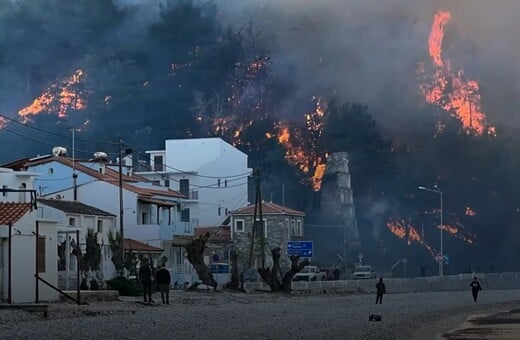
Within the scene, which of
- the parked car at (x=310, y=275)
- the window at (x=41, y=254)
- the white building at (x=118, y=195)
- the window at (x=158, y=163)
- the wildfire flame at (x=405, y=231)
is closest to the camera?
the window at (x=41, y=254)

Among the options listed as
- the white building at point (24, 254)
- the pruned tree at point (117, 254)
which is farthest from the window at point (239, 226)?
the white building at point (24, 254)

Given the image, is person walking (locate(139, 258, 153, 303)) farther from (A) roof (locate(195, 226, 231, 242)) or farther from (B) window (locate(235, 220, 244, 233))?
(B) window (locate(235, 220, 244, 233))

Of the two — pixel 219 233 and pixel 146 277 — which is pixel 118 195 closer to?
pixel 219 233

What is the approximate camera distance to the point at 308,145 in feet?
482

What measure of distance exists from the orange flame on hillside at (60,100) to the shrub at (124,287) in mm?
103108

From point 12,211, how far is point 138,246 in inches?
1352

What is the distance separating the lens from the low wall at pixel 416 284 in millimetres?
81062

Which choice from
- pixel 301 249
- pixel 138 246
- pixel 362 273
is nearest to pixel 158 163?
pixel 362 273

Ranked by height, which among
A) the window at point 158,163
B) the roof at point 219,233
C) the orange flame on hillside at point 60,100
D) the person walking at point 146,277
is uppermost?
the orange flame on hillside at point 60,100

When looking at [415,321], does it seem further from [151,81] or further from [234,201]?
[151,81]

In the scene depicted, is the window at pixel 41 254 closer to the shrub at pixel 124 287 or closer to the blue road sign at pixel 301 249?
the shrub at pixel 124 287

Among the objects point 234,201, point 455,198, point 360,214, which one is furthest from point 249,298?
point 455,198

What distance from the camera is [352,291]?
265 ft

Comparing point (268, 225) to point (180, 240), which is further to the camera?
point (268, 225)
